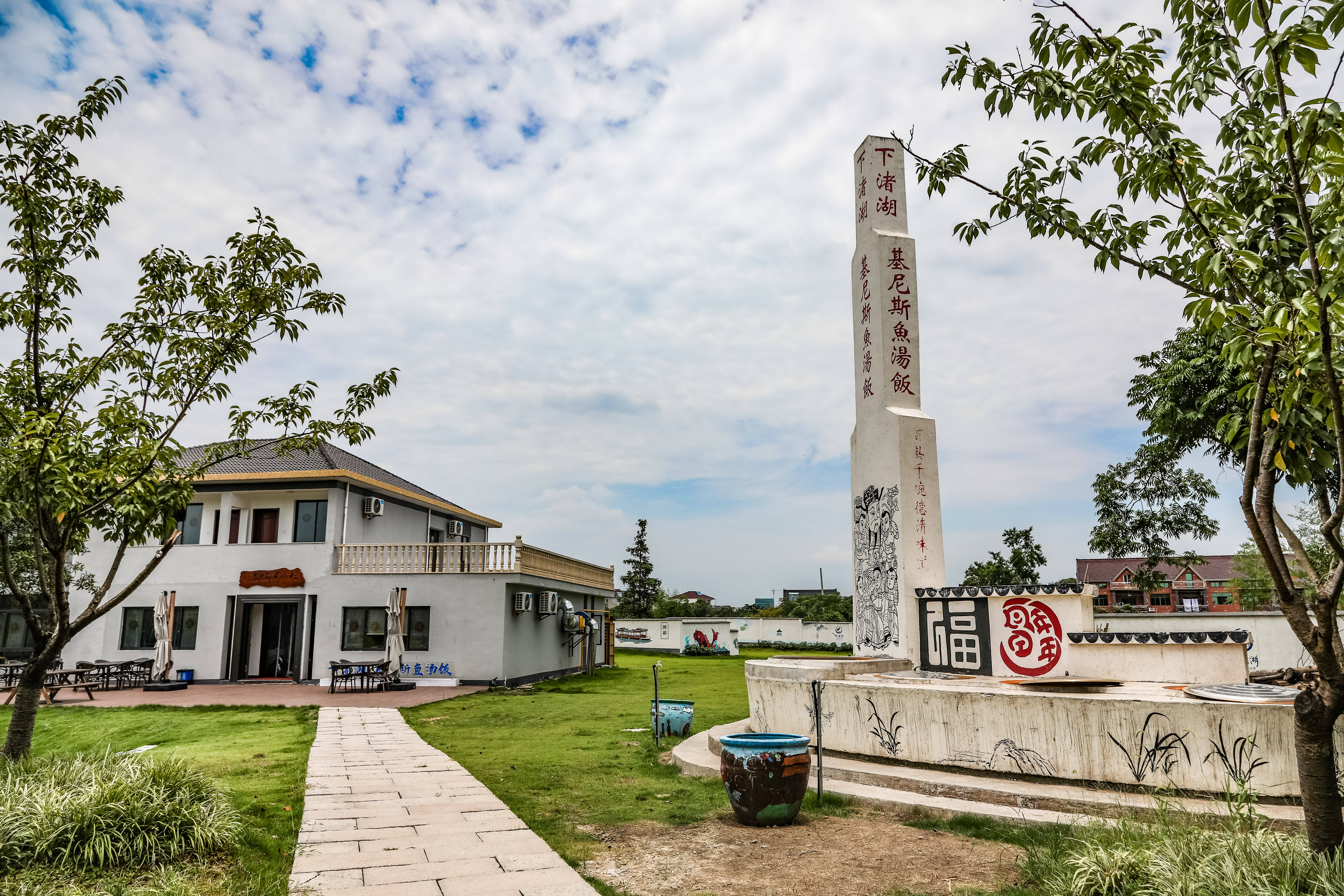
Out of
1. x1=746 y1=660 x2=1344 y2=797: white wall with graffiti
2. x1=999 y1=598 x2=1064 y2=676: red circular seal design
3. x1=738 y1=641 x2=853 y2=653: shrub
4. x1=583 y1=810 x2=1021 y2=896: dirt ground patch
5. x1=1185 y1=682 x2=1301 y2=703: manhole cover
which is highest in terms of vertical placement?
x1=999 y1=598 x2=1064 y2=676: red circular seal design

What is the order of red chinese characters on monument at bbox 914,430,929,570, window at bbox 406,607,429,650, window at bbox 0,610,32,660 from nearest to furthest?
red chinese characters on monument at bbox 914,430,929,570 < window at bbox 406,607,429,650 < window at bbox 0,610,32,660

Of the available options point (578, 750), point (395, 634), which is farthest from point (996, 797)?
point (395, 634)

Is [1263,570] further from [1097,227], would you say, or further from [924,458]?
[1097,227]

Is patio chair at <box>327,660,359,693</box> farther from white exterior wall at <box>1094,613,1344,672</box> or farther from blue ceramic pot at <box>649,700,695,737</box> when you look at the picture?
white exterior wall at <box>1094,613,1344,672</box>

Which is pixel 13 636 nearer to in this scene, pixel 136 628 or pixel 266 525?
pixel 136 628

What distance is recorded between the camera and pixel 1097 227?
5.43 metres

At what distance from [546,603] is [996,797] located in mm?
18557

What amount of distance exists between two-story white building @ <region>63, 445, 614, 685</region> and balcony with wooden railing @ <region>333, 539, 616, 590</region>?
4 cm

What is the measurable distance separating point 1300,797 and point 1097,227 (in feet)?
16.0

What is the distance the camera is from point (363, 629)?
23359 mm

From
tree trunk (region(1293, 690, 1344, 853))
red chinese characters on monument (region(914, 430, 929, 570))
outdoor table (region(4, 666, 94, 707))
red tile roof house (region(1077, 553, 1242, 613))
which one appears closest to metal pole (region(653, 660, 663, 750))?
red chinese characters on monument (region(914, 430, 929, 570))

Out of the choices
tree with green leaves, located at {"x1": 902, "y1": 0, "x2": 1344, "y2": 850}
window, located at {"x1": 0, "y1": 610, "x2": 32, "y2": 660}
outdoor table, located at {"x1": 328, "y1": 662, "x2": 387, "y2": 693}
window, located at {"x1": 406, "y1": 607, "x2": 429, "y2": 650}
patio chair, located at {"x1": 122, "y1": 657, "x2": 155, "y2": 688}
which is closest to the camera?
tree with green leaves, located at {"x1": 902, "y1": 0, "x2": 1344, "y2": 850}

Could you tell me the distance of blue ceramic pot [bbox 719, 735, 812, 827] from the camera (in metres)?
7.22

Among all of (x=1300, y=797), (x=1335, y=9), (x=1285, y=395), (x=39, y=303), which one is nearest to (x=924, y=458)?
(x=1300, y=797)
